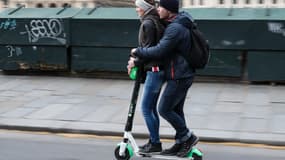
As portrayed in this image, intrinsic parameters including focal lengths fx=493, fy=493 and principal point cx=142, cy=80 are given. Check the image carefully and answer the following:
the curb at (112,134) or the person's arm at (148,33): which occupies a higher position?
the person's arm at (148,33)

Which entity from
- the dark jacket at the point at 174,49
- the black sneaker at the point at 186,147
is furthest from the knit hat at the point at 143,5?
the black sneaker at the point at 186,147

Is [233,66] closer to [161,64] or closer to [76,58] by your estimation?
[76,58]

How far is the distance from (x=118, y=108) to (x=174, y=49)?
10.7 ft

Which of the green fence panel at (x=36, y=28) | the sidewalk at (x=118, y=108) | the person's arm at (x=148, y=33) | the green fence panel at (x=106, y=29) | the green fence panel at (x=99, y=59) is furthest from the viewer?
the green fence panel at (x=36, y=28)

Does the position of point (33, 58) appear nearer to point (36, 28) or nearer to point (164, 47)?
point (36, 28)

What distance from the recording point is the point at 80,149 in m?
5.96

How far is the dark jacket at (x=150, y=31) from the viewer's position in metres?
4.86

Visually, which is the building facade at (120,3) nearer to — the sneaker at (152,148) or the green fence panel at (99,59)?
the green fence panel at (99,59)

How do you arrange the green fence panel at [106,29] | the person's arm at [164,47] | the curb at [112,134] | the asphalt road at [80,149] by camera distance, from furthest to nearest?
the green fence panel at [106,29] < the curb at [112,134] < the asphalt road at [80,149] < the person's arm at [164,47]

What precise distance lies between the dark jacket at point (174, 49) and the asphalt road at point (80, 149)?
120 cm

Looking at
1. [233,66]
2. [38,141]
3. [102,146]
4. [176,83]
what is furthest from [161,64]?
[233,66]

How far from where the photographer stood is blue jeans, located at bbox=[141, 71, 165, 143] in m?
5.00

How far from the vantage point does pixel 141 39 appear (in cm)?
496

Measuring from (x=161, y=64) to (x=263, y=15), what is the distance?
16.9 feet
